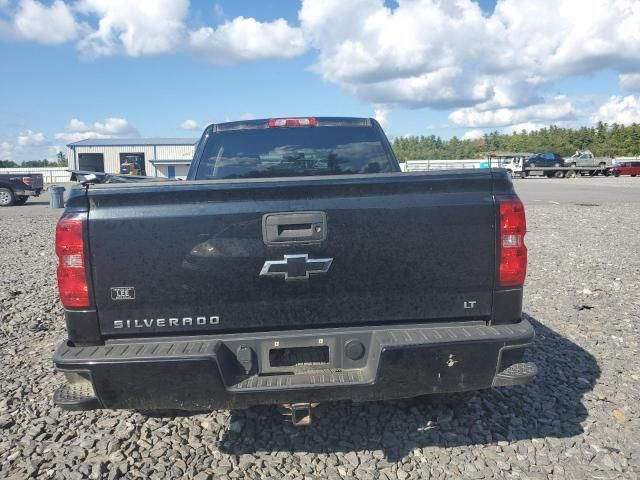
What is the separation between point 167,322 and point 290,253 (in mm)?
721

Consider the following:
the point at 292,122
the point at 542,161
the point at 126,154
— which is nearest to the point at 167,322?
the point at 292,122

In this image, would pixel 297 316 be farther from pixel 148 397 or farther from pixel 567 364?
pixel 567 364

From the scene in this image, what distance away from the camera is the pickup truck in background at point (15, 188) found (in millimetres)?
21172

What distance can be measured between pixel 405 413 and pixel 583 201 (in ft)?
63.8

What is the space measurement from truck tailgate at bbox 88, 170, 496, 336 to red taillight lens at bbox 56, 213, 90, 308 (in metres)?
0.06

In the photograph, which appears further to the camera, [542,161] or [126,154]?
[126,154]

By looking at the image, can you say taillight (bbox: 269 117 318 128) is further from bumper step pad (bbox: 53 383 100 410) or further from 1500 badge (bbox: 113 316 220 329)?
bumper step pad (bbox: 53 383 100 410)

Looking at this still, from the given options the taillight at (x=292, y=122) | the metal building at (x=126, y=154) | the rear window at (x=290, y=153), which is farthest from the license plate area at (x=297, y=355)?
the metal building at (x=126, y=154)

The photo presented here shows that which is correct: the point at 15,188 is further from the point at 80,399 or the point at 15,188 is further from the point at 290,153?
the point at 80,399

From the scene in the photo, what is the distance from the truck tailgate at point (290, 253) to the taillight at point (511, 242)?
0.19 ft

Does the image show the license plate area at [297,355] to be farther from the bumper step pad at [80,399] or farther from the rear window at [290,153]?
the rear window at [290,153]

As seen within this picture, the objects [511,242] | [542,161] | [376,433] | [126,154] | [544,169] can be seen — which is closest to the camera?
[511,242]

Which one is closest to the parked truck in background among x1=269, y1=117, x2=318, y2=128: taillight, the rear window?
the rear window

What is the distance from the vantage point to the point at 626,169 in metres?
46.8
